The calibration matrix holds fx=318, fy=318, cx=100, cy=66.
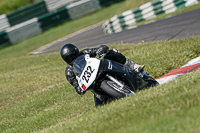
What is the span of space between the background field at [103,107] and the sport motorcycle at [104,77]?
0.31 metres

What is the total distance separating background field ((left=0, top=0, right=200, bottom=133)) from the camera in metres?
4.08

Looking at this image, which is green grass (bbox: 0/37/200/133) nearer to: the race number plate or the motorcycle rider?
the motorcycle rider

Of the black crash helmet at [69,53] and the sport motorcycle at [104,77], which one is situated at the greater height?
the black crash helmet at [69,53]

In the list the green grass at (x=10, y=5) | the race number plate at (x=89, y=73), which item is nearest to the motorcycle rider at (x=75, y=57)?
the race number plate at (x=89, y=73)

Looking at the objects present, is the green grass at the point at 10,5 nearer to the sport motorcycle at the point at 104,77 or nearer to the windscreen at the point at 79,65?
the windscreen at the point at 79,65

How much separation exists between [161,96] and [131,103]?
483mm

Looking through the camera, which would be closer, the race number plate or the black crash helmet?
the race number plate

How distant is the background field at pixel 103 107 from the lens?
13.4 feet

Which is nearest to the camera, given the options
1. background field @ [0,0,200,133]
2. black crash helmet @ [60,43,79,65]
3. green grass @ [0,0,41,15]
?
background field @ [0,0,200,133]

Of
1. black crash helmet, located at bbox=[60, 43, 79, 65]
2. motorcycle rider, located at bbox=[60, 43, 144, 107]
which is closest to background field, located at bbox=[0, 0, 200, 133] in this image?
motorcycle rider, located at bbox=[60, 43, 144, 107]

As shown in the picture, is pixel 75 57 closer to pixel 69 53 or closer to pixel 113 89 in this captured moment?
pixel 69 53

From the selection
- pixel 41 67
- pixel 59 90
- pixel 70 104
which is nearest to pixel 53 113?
pixel 70 104

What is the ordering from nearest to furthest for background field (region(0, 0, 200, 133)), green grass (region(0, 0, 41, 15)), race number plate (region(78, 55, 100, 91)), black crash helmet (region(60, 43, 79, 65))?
background field (region(0, 0, 200, 133)) < race number plate (region(78, 55, 100, 91)) < black crash helmet (region(60, 43, 79, 65)) < green grass (region(0, 0, 41, 15))

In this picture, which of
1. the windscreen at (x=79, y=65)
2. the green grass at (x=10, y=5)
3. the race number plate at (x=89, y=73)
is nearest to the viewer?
the race number plate at (x=89, y=73)
